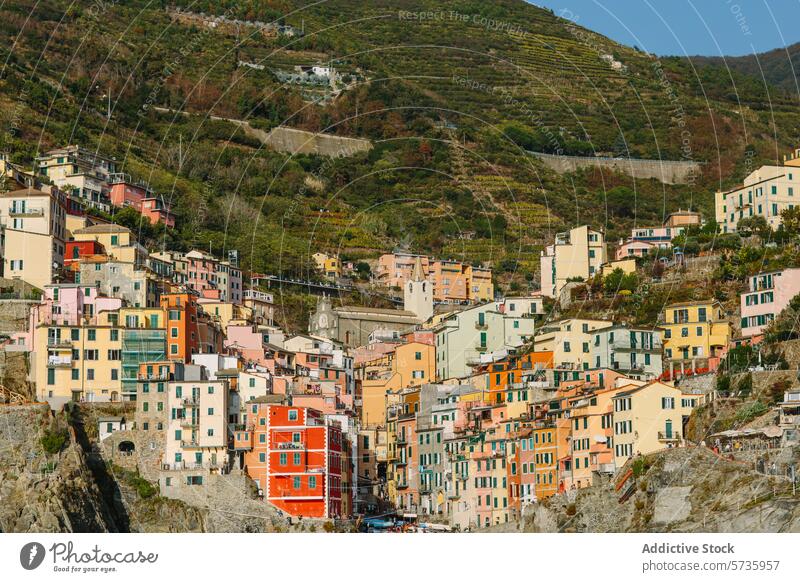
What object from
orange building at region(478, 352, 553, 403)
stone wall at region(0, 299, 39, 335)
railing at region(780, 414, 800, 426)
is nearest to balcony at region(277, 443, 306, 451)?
orange building at region(478, 352, 553, 403)

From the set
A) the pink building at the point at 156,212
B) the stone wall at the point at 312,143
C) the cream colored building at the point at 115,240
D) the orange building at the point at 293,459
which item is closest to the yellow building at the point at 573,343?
the orange building at the point at 293,459

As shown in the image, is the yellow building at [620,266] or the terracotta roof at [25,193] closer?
the terracotta roof at [25,193]

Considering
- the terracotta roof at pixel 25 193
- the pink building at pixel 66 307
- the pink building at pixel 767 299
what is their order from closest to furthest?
the pink building at pixel 66 307 → the pink building at pixel 767 299 → the terracotta roof at pixel 25 193

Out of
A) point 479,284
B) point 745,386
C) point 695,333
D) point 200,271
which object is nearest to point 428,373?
point 695,333

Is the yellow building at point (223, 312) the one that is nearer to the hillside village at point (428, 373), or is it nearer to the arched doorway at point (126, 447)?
the hillside village at point (428, 373)

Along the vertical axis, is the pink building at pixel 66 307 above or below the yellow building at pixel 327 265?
below

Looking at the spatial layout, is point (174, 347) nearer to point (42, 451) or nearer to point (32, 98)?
point (42, 451)
